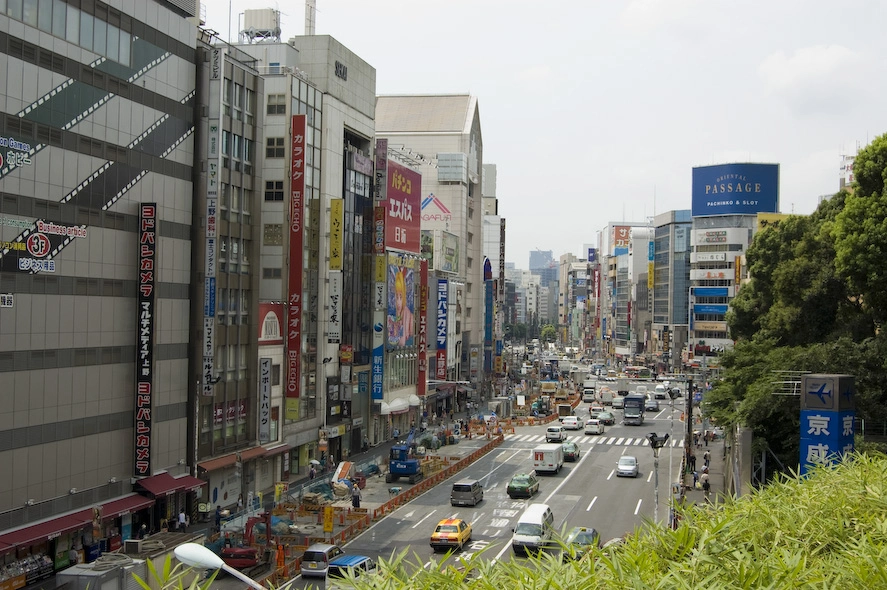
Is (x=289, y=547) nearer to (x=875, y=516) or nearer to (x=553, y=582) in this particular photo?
(x=875, y=516)

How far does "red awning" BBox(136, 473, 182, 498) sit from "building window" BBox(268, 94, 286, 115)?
71.4 ft

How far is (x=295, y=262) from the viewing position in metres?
49.7

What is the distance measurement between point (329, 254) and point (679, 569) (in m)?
46.3

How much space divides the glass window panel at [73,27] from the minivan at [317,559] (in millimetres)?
20878

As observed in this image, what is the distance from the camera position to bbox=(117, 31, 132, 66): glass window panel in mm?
36500

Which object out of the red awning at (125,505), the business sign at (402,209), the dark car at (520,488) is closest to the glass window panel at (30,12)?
Result: the red awning at (125,505)

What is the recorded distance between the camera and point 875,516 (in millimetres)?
15719

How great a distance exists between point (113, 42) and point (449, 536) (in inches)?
933

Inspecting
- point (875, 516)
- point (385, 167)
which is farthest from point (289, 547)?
point (385, 167)

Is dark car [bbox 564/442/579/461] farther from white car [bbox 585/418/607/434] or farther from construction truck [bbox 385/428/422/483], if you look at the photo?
white car [bbox 585/418/607/434]

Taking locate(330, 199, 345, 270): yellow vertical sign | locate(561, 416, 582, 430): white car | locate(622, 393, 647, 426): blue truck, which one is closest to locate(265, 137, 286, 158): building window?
locate(330, 199, 345, 270): yellow vertical sign

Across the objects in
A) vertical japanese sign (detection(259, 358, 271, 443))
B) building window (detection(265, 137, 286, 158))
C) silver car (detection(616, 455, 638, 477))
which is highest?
building window (detection(265, 137, 286, 158))

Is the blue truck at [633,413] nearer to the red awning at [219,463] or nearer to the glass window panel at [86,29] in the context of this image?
the red awning at [219,463]

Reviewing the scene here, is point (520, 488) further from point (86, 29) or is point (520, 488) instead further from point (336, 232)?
point (86, 29)
